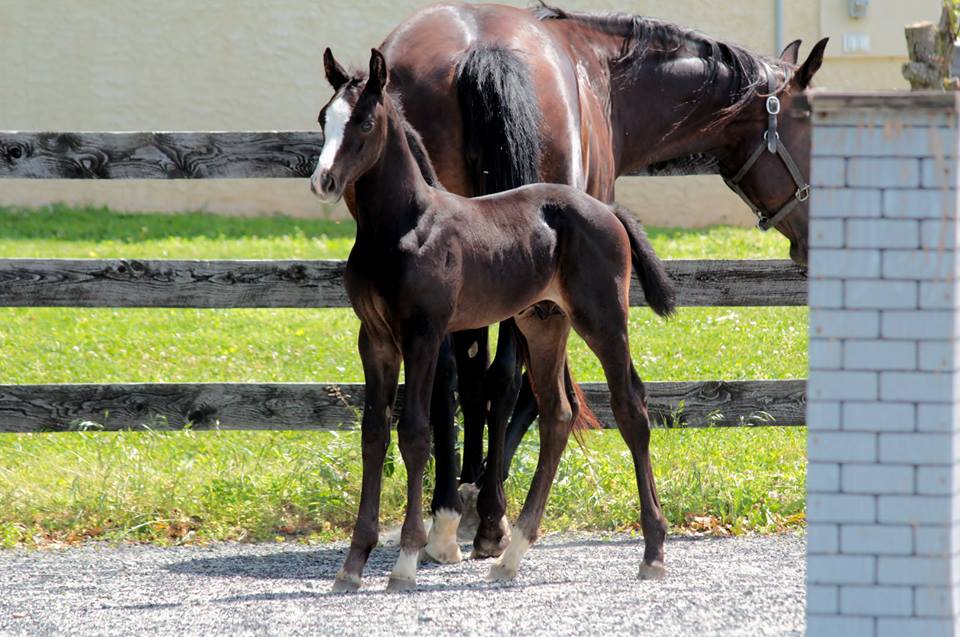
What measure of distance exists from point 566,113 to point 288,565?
7.08 ft

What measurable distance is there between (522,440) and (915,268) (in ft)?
10.5

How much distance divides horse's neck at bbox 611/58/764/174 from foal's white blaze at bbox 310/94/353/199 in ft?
7.24

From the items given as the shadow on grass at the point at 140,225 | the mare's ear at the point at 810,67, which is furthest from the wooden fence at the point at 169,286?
the shadow on grass at the point at 140,225

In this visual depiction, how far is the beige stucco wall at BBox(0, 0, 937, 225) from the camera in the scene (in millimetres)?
14977

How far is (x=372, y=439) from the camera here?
4.87 metres

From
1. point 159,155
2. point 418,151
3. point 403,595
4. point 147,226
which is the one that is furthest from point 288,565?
point 147,226

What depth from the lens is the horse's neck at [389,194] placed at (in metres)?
4.78

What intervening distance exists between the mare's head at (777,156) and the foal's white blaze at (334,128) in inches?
99.9

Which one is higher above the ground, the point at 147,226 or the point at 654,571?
the point at 654,571

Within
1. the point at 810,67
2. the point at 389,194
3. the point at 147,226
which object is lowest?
the point at 147,226

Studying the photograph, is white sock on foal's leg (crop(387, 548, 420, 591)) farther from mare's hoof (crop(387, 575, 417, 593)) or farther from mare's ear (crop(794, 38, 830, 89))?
mare's ear (crop(794, 38, 830, 89))

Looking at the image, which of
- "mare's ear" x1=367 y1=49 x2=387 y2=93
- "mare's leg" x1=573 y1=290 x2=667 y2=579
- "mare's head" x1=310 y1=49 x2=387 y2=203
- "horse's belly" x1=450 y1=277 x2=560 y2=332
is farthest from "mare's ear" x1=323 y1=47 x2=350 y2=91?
"mare's leg" x1=573 y1=290 x2=667 y2=579

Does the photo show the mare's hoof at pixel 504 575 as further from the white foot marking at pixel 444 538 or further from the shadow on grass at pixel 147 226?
the shadow on grass at pixel 147 226

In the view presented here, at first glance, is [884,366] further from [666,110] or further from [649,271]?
[666,110]
